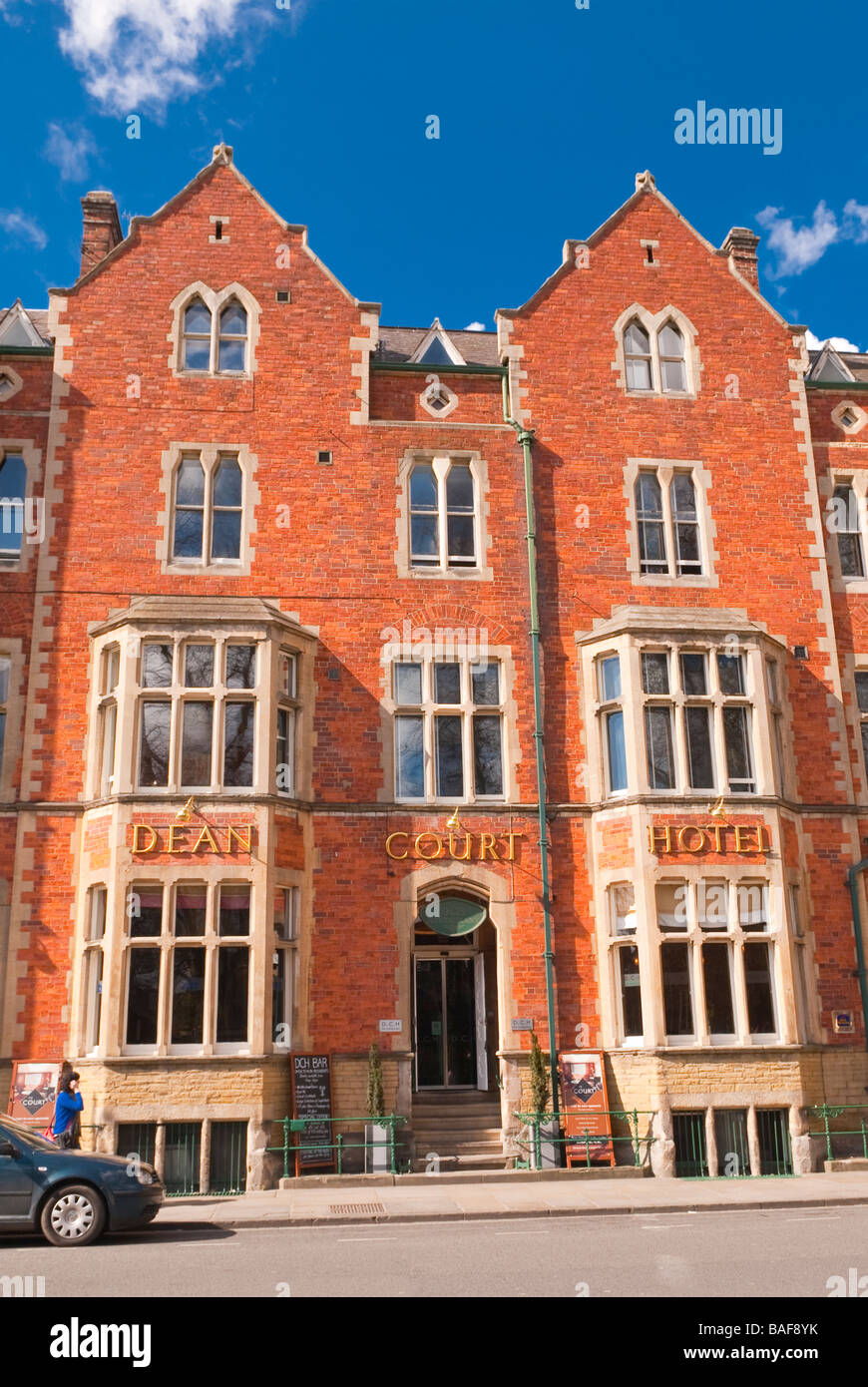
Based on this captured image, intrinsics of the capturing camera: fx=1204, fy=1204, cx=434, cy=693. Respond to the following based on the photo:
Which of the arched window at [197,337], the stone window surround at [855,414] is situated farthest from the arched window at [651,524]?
the arched window at [197,337]

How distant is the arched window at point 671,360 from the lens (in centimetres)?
2375

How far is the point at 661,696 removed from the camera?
20688 mm

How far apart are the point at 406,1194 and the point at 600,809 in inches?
286

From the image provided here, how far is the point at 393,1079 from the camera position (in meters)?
19.2

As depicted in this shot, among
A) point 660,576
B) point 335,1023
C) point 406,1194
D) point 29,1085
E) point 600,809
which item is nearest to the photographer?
point 406,1194

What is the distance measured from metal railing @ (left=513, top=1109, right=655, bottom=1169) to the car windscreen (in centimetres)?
810

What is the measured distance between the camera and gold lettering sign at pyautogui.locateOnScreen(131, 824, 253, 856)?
1891cm

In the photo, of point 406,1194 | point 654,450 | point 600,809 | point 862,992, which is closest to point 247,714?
point 600,809

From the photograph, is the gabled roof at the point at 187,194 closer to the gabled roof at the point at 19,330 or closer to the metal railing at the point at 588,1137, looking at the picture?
the gabled roof at the point at 19,330

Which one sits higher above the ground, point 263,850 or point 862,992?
point 263,850

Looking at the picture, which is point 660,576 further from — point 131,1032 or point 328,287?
point 131,1032

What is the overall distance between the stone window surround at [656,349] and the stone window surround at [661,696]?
4.94 m

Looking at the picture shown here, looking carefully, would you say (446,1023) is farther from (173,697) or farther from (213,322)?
(213,322)

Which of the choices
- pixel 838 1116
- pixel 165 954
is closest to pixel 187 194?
pixel 165 954
